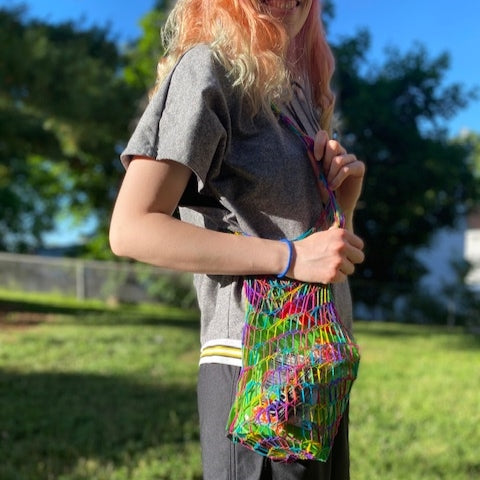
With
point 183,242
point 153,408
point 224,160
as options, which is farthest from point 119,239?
point 153,408

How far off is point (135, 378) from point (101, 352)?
1.29m

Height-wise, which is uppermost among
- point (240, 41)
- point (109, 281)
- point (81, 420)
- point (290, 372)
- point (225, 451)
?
point (240, 41)

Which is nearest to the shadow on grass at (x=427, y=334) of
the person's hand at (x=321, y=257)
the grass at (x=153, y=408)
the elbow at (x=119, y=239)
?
the grass at (x=153, y=408)

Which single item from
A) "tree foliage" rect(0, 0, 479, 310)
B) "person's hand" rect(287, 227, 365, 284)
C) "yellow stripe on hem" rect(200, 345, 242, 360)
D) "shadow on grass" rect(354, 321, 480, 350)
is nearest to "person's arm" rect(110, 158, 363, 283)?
"person's hand" rect(287, 227, 365, 284)

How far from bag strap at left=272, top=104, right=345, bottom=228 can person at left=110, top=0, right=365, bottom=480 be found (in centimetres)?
1

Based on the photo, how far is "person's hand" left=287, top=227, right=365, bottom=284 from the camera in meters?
0.97

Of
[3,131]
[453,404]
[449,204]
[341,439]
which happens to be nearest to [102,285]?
[3,131]

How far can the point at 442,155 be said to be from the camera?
14.4 meters

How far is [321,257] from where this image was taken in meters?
0.97

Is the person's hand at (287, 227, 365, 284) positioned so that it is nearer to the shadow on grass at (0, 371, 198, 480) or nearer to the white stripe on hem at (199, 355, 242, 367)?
the white stripe on hem at (199, 355, 242, 367)

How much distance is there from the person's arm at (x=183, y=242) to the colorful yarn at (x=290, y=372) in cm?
4

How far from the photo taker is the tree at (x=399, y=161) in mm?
14180

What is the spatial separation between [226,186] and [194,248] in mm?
126

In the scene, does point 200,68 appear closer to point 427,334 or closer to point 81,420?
point 81,420
